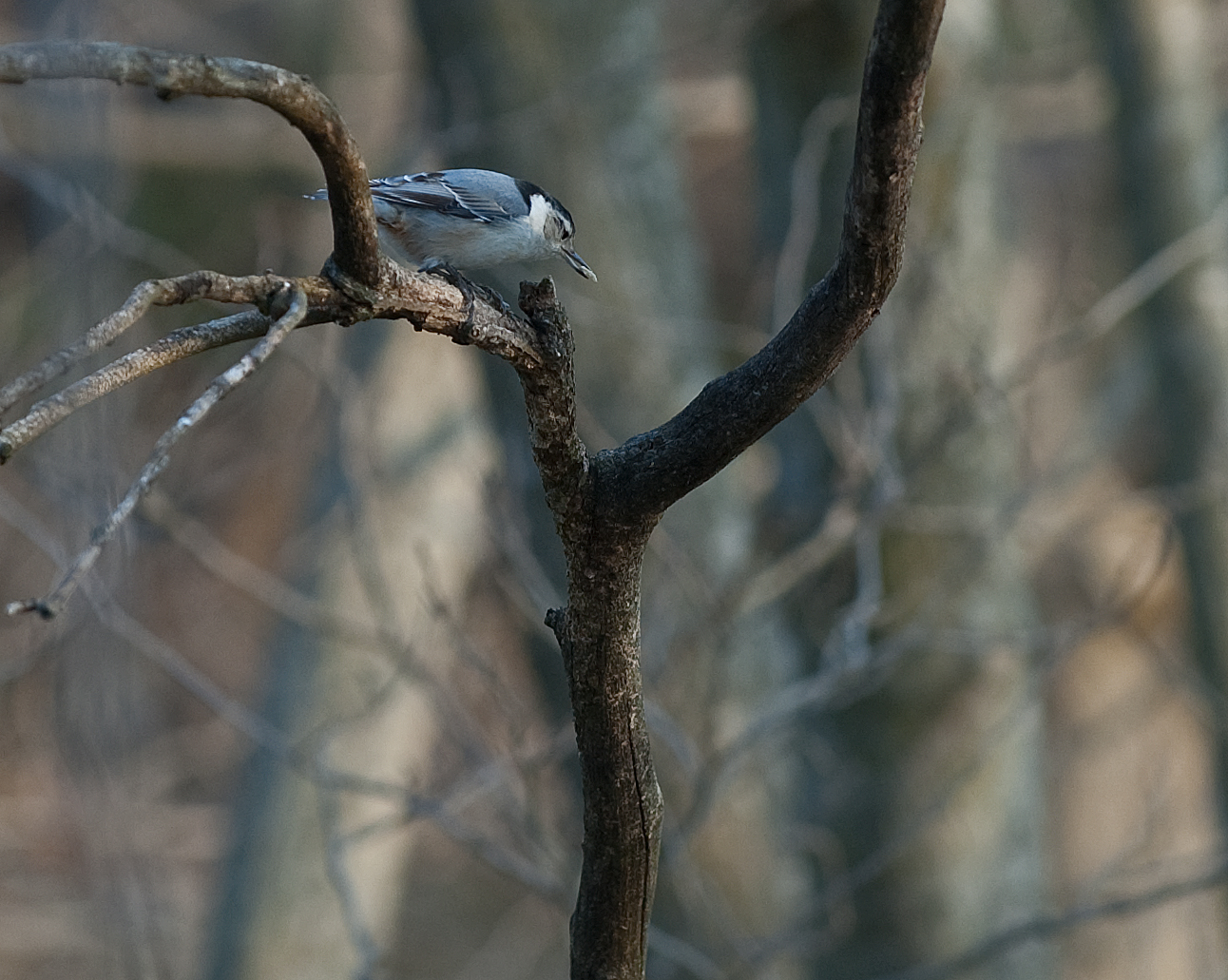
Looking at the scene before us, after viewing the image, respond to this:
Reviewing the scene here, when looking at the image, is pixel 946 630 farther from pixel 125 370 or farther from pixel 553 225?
pixel 125 370

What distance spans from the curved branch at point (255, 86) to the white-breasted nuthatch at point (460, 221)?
61 centimetres

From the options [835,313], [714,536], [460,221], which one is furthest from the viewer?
[714,536]

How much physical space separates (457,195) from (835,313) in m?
0.74

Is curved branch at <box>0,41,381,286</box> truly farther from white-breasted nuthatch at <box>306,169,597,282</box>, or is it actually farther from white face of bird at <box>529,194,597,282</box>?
white face of bird at <box>529,194,597,282</box>

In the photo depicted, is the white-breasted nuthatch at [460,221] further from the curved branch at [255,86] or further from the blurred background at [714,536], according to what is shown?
the blurred background at [714,536]

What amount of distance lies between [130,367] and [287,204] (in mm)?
5430

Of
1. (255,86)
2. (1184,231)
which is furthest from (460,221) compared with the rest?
(1184,231)

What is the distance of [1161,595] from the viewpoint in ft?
23.3

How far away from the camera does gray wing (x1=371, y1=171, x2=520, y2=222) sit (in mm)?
1567

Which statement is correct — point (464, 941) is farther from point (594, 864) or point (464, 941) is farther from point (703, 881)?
point (594, 864)

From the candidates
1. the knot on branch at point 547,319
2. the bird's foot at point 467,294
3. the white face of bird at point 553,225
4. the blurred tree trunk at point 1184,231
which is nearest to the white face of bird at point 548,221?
Result: the white face of bird at point 553,225

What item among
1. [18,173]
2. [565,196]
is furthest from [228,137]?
[565,196]

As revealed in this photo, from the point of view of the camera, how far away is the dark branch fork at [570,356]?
26.6 inches

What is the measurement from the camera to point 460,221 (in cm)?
155
